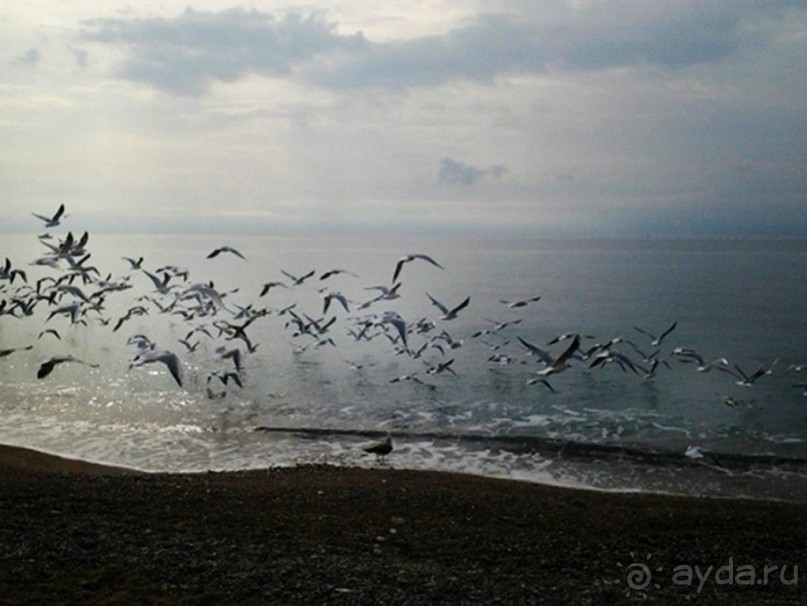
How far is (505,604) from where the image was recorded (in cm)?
787

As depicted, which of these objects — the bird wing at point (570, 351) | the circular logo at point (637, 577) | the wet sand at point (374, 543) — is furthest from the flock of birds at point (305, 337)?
the circular logo at point (637, 577)

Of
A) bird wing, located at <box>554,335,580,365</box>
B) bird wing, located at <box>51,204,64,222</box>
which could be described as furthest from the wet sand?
bird wing, located at <box>51,204,64,222</box>

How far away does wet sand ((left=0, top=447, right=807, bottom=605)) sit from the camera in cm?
800

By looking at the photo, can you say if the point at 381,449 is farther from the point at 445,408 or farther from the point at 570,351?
the point at 445,408

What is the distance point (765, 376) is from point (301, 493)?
79.0ft

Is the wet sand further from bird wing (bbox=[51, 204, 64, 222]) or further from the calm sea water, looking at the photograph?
bird wing (bbox=[51, 204, 64, 222])

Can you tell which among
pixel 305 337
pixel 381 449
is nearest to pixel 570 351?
pixel 381 449

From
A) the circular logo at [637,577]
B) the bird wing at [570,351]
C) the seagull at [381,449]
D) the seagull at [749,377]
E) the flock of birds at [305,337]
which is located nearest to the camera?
the circular logo at [637,577]

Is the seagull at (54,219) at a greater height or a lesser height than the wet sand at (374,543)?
greater

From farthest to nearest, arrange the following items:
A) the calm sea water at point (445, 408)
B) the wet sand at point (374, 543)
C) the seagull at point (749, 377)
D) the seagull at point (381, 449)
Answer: the seagull at point (749, 377), the seagull at point (381, 449), the calm sea water at point (445, 408), the wet sand at point (374, 543)

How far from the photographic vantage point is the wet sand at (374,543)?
8000 mm

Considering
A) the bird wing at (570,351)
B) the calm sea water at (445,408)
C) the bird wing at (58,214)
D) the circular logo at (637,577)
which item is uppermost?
the bird wing at (58,214)

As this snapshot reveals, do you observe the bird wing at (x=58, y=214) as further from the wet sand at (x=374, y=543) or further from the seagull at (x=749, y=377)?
the seagull at (x=749, y=377)

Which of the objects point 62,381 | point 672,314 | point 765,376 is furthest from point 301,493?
point 672,314
